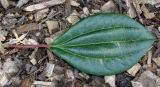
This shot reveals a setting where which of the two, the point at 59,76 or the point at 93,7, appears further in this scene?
the point at 93,7

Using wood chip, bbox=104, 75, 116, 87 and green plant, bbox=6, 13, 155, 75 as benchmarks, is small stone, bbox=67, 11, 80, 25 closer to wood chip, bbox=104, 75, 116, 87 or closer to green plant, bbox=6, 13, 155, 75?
green plant, bbox=6, 13, 155, 75

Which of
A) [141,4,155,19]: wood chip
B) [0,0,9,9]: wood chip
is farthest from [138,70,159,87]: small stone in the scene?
[0,0,9,9]: wood chip

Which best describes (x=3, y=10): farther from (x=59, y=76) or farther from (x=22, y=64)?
(x=59, y=76)

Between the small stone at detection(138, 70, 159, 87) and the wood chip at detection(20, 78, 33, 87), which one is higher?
the wood chip at detection(20, 78, 33, 87)

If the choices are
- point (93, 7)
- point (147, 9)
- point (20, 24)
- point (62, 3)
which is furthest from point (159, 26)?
point (20, 24)

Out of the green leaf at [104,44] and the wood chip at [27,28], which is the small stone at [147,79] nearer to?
the green leaf at [104,44]

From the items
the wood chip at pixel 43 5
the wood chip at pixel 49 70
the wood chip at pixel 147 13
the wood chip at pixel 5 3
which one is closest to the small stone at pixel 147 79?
the wood chip at pixel 147 13

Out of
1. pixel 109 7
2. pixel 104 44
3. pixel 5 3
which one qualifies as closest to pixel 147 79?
pixel 104 44
